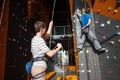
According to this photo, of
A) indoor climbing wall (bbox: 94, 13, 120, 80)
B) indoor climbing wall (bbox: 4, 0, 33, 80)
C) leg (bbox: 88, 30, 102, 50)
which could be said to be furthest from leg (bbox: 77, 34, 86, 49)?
indoor climbing wall (bbox: 4, 0, 33, 80)

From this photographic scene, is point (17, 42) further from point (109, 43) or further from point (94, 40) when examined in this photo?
point (109, 43)

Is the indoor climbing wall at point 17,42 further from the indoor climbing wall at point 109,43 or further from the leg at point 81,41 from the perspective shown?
the indoor climbing wall at point 109,43

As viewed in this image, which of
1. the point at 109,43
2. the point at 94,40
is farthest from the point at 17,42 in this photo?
the point at 109,43

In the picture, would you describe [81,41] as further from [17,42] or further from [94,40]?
[17,42]

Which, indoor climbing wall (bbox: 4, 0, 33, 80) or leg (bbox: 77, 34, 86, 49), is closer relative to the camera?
indoor climbing wall (bbox: 4, 0, 33, 80)

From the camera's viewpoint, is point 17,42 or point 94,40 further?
point 17,42

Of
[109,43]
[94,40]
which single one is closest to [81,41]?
[94,40]

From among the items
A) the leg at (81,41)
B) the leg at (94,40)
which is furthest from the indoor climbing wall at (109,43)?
the leg at (81,41)

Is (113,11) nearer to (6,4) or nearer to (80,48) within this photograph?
(80,48)

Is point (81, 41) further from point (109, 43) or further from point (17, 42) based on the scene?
point (17, 42)

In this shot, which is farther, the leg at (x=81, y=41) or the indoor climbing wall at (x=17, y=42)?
the leg at (x=81, y=41)

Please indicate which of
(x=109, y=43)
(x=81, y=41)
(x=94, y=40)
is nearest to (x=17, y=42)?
(x=81, y=41)

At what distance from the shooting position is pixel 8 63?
3521mm

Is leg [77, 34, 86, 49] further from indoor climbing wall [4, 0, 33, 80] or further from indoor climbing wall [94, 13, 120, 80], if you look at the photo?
indoor climbing wall [4, 0, 33, 80]
